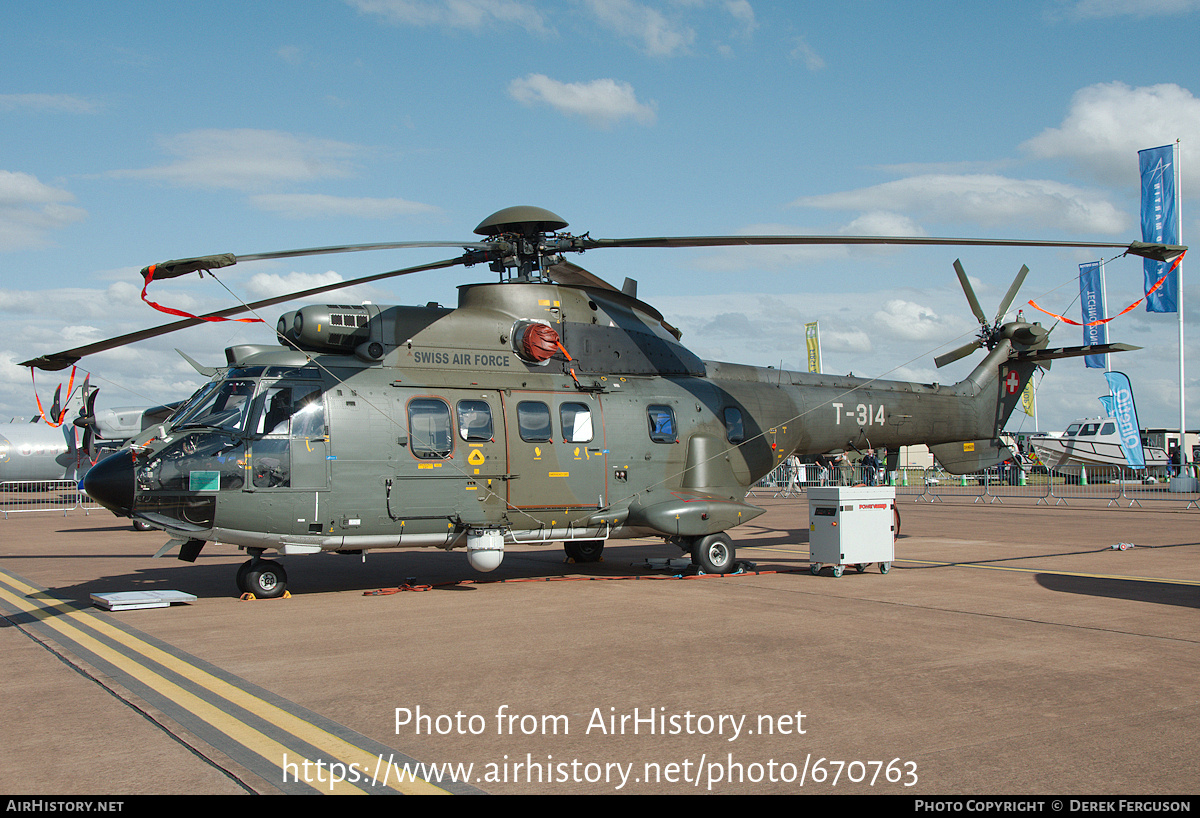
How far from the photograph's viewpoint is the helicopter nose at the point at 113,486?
10.6 meters

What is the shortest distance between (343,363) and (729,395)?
6431 millimetres

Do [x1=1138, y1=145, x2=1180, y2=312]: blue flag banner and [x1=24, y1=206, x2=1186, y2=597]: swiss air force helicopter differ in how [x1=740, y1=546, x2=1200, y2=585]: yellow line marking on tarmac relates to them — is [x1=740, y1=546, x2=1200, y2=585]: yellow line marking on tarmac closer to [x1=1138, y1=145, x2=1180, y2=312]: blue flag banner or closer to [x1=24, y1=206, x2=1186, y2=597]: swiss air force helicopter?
[x1=24, y1=206, x2=1186, y2=597]: swiss air force helicopter

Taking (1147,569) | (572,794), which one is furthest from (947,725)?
(1147,569)

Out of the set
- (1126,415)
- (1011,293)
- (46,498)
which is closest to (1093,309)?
(1126,415)

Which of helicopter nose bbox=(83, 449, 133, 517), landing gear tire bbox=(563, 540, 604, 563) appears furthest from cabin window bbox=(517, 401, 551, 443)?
helicopter nose bbox=(83, 449, 133, 517)

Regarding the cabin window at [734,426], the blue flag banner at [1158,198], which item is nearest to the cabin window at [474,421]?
the cabin window at [734,426]

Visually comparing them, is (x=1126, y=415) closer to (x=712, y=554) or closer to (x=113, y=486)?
(x=712, y=554)

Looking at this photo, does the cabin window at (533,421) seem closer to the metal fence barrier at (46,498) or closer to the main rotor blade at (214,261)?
the main rotor blade at (214,261)

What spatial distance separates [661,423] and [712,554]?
7.25 feet

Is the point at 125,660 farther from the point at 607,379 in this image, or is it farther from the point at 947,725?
the point at 607,379

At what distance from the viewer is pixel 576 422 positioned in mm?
13156

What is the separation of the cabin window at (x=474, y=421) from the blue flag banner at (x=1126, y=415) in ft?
109

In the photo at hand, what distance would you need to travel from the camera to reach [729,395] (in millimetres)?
14922

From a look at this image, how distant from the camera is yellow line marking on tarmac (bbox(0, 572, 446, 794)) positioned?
509 centimetres
